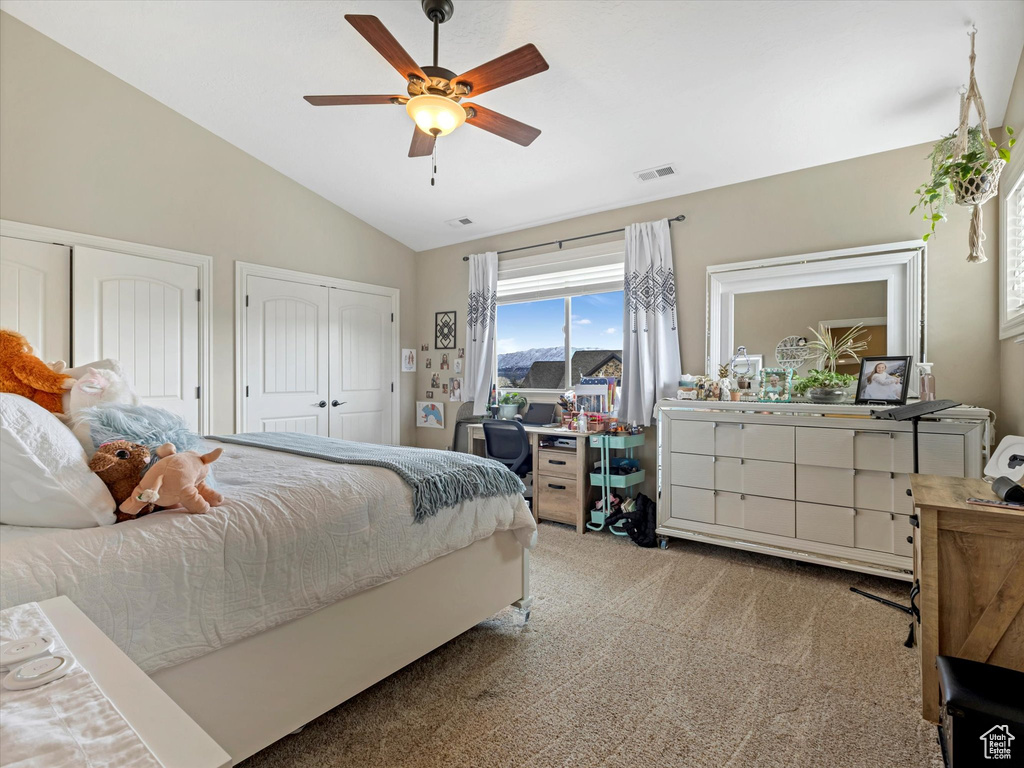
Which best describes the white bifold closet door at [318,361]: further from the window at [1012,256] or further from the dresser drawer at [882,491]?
the window at [1012,256]

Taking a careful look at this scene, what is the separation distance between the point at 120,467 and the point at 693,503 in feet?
9.65

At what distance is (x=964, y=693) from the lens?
3.94 ft

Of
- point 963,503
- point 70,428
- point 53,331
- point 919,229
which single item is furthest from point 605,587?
point 53,331

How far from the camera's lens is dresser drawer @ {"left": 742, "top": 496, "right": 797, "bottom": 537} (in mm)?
2953

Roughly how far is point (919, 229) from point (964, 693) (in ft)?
8.90

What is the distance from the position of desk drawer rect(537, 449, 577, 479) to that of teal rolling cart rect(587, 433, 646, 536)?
0.54 feet

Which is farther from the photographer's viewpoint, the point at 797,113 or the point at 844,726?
the point at 797,113

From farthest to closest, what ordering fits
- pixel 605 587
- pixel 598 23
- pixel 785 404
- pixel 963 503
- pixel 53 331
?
1. pixel 53 331
2. pixel 785 404
3. pixel 605 587
4. pixel 598 23
5. pixel 963 503

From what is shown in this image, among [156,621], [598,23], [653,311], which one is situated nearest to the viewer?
[156,621]

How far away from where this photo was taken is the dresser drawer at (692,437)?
3.20 meters

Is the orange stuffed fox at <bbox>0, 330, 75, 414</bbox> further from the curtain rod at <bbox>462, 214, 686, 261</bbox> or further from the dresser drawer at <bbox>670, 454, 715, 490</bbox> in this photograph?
the curtain rod at <bbox>462, 214, 686, 261</bbox>

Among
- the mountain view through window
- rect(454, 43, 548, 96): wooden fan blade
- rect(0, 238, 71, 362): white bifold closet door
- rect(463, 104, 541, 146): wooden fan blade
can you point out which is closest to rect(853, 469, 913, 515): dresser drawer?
the mountain view through window

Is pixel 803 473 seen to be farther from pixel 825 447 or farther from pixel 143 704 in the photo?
pixel 143 704

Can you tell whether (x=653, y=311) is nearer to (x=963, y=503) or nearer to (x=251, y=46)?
(x=963, y=503)
